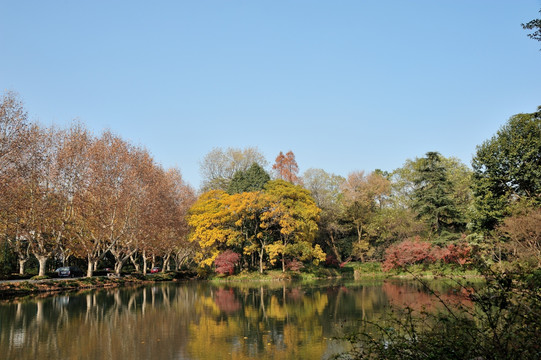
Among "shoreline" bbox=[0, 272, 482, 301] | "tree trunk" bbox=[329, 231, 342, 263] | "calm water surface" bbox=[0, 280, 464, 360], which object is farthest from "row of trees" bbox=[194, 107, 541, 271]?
"calm water surface" bbox=[0, 280, 464, 360]

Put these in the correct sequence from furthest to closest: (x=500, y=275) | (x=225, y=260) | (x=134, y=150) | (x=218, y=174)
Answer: (x=218, y=174) < (x=225, y=260) < (x=134, y=150) < (x=500, y=275)

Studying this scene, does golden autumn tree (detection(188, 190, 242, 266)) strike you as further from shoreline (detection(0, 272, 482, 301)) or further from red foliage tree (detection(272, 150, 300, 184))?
red foliage tree (detection(272, 150, 300, 184))

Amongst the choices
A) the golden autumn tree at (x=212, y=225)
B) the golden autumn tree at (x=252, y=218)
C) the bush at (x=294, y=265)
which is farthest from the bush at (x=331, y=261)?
the golden autumn tree at (x=212, y=225)

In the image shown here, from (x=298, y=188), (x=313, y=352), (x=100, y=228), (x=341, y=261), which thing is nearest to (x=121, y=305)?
(x=313, y=352)

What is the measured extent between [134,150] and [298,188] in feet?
56.1

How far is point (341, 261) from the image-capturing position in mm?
52219

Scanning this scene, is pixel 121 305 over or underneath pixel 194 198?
underneath

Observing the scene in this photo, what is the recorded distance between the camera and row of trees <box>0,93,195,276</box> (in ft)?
91.0

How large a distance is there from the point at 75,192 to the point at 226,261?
627 inches

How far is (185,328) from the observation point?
14461 mm

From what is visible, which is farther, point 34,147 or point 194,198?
point 194,198

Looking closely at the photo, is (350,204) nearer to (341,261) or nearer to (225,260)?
(341,261)

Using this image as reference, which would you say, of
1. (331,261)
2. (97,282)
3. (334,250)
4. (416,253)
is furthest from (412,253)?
(97,282)

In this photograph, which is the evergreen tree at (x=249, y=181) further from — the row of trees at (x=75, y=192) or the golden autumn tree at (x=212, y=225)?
the row of trees at (x=75, y=192)
